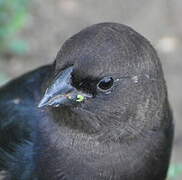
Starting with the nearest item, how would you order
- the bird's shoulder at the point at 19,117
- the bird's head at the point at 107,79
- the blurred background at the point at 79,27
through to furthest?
the bird's head at the point at 107,79, the bird's shoulder at the point at 19,117, the blurred background at the point at 79,27

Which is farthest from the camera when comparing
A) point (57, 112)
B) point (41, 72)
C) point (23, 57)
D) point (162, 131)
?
point (23, 57)

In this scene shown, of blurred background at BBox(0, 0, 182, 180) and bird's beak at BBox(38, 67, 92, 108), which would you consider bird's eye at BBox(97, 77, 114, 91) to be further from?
blurred background at BBox(0, 0, 182, 180)

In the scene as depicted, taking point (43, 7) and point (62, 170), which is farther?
point (43, 7)

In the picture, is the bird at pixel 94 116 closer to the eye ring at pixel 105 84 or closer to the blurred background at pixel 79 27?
the eye ring at pixel 105 84

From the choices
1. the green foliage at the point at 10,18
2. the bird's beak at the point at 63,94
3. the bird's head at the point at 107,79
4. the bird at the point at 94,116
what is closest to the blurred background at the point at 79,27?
the green foliage at the point at 10,18

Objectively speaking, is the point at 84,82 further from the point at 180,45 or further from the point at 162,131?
the point at 180,45

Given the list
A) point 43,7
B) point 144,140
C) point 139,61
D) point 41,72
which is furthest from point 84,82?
point 43,7

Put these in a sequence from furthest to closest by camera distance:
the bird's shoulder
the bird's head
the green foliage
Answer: the green foliage, the bird's shoulder, the bird's head

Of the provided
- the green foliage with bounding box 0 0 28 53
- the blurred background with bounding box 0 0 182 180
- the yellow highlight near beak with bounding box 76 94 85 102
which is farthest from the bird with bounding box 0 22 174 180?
the blurred background with bounding box 0 0 182 180
